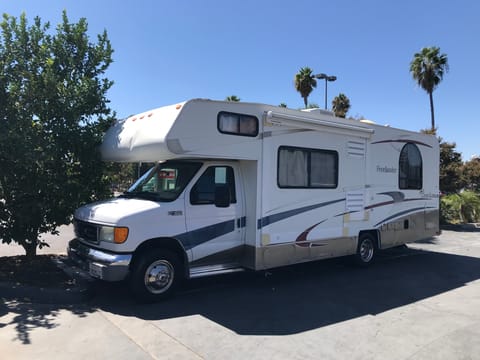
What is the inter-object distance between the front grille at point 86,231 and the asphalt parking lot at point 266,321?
909 millimetres

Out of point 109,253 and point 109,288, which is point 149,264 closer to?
point 109,253

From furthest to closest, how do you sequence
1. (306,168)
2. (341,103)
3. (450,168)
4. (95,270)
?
(341,103) < (450,168) < (306,168) < (95,270)

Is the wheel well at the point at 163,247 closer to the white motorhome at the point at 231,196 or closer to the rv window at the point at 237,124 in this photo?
the white motorhome at the point at 231,196

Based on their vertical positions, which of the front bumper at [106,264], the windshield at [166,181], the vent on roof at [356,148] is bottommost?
the front bumper at [106,264]

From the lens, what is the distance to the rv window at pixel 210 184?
634cm

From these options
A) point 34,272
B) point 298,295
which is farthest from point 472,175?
point 34,272

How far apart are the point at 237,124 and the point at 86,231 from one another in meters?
2.92

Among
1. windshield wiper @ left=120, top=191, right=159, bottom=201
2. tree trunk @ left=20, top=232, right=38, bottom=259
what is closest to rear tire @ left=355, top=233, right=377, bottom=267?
windshield wiper @ left=120, top=191, right=159, bottom=201

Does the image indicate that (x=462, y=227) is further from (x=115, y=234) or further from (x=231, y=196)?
(x=115, y=234)

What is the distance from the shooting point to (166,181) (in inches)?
254

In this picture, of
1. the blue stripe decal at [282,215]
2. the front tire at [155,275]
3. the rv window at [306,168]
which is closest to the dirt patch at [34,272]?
the front tire at [155,275]

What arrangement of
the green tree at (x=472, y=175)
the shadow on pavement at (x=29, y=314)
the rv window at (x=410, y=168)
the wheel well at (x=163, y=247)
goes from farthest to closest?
the green tree at (x=472, y=175), the rv window at (x=410, y=168), the wheel well at (x=163, y=247), the shadow on pavement at (x=29, y=314)

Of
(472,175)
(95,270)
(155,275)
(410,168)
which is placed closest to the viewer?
(95,270)

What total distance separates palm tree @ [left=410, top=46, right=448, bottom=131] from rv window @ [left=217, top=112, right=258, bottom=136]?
25.7 meters
